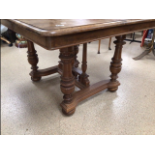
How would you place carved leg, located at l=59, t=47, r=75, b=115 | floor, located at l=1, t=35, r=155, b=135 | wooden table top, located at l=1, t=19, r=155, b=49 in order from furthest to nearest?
floor, located at l=1, t=35, r=155, b=135, carved leg, located at l=59, t=47, r=75, b=115, wooden table top, located at l=1, t=19, r=155, b=49

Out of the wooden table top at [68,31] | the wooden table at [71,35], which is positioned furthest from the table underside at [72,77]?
the wooden table top at [68,31]

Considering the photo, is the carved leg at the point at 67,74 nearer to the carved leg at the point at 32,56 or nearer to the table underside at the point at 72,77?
the table underside at the point at 72,77

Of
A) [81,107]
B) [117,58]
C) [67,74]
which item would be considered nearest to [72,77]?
[67,74]

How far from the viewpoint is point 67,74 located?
934 mm

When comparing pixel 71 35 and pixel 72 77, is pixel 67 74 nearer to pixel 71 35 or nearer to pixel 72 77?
pixel 72 77

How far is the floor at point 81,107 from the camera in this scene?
3.25ft

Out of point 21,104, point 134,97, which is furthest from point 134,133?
point 21,104

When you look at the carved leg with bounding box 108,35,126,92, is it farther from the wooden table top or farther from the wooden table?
the wooden table top

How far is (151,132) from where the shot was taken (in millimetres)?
961

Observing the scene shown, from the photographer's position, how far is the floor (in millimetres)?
991

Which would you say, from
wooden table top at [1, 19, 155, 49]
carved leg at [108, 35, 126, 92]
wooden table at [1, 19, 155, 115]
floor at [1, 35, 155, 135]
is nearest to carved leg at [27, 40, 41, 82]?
wooden table at [1, 19, 155, 115]

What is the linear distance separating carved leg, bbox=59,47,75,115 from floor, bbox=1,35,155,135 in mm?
139

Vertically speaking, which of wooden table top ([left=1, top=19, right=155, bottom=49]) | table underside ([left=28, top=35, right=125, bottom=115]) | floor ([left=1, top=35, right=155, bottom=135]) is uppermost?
wooden table top ([left=1, top=19, right=155, bottom=49])

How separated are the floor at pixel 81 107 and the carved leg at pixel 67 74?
0.46ft
